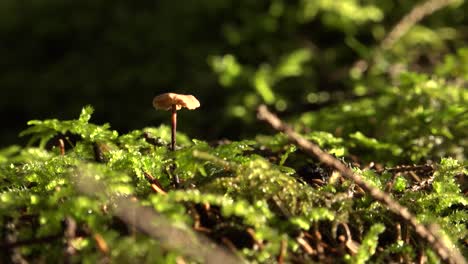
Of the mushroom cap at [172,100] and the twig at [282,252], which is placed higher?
the mushroom cap at [172,100]

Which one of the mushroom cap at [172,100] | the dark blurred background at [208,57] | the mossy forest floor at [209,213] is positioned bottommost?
the mossy forest floor at [209,213]

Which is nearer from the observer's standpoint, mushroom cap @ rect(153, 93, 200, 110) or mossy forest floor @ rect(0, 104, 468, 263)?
mossy forest floor @ rect(0, 104, 468, 263)

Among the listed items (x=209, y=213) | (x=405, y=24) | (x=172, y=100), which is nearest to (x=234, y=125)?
(x=405, y=24)

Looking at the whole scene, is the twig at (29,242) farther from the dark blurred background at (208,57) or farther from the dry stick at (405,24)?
the dry stick at (405,24)

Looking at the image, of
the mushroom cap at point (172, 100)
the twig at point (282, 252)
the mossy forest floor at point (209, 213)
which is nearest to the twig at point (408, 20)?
the mossy forest floor at point (209, 213)

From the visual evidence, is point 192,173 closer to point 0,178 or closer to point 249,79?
point 0,178

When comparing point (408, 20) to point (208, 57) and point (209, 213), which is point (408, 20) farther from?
point (209, 213)

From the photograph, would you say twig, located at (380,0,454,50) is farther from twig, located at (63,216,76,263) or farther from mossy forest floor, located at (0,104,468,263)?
twig, located at (63,216,76,263)

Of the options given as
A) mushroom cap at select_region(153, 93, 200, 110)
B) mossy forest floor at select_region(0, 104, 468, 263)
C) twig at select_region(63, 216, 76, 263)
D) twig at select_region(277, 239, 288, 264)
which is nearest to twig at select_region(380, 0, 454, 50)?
mossy forest floor at select_region(0, 104, 468, 263)
